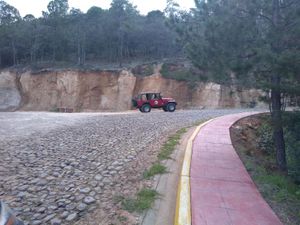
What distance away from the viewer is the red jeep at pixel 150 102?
25.3m

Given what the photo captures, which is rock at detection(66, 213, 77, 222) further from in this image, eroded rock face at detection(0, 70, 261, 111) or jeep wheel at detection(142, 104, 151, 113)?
eroded rock face at detection(0, 70, 261, 111)

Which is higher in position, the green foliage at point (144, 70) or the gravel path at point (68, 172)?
the green foliage at point (144, 70)

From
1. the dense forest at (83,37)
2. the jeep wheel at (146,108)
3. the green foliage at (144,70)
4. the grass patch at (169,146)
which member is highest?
the dense forest at (83,37)

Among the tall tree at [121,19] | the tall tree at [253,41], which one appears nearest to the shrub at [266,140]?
the tall tree at [253,41]

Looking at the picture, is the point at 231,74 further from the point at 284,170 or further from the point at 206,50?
the point at 284,170

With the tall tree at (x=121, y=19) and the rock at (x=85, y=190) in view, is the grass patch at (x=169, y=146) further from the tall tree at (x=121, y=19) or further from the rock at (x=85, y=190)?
the tall tree at (x=121, y=19)

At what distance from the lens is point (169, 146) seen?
9.32m

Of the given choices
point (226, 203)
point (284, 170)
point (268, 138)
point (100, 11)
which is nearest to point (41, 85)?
point (100, 11)

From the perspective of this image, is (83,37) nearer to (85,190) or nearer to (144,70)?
(144,70)

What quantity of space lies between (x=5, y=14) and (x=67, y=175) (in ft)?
177

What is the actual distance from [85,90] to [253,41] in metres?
33.1

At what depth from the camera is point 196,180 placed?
21.0 feet

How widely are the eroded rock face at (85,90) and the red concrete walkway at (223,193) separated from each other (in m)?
28.5

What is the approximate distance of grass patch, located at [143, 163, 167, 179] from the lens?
648cm
